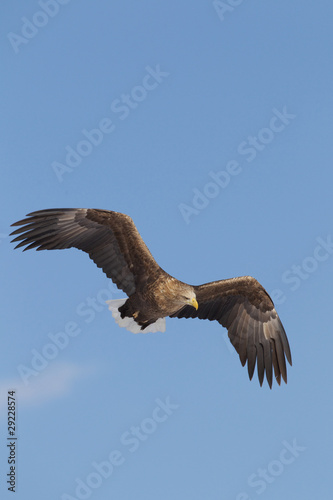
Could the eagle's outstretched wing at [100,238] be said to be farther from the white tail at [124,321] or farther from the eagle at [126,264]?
the white tail at [124,321]

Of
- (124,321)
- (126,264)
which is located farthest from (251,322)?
(126,264)

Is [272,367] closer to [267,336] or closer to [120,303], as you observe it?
[267,336]

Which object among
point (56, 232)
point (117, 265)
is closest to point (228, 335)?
point (117, 265)

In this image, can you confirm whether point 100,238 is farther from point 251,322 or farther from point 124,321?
point 251,322

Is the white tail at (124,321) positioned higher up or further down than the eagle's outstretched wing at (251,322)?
higher up

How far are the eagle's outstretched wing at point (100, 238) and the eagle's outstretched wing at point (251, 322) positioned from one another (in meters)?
1.45

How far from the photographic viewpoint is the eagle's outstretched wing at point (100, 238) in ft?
33.2

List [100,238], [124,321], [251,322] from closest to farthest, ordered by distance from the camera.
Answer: [100,238]
[124,321]
[251,322]

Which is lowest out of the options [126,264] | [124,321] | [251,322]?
[251,322]

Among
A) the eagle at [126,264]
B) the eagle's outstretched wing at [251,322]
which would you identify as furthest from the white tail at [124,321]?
the eagle's outstretched wing at [251,322]

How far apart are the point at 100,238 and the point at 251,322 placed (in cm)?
324

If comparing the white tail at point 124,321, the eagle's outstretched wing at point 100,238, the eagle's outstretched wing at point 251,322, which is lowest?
the eagle's outstretched wing at point 251,322

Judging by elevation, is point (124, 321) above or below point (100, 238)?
below

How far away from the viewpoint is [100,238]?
10.2 meters
